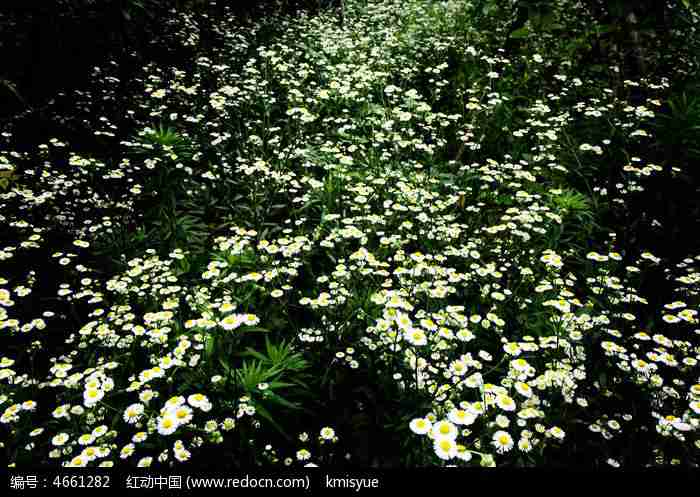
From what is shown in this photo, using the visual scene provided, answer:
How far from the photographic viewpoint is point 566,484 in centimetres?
189

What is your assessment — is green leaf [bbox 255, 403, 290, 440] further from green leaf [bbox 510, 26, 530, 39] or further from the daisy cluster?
green leaf [bbox 510, 26, 530, 39]

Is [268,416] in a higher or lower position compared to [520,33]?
lower

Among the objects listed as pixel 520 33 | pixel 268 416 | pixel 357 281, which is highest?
pixel 520 33

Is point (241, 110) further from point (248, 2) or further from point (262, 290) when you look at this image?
point (248, 2)

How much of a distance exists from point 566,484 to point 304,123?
3804mm

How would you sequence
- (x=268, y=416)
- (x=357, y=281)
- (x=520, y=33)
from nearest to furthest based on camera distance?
1. (x=268, y=416)
2. (x=357, y=281)
3. (x=520, y=33)

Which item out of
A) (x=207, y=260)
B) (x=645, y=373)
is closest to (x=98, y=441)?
(x=207, y=260)

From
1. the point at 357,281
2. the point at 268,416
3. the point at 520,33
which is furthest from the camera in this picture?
the point at 520,33

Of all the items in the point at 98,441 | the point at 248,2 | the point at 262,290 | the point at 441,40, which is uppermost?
the point at 248,2

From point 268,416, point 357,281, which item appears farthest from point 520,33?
point 268,416

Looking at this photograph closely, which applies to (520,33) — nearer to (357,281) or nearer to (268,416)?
(357,281)

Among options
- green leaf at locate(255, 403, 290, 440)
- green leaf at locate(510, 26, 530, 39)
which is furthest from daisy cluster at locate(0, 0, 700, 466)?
green leaf at locate(510, 26, 530, 39)

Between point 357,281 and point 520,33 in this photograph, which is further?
point 520,33

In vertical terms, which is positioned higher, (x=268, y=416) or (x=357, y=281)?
(x=357, y=281)
